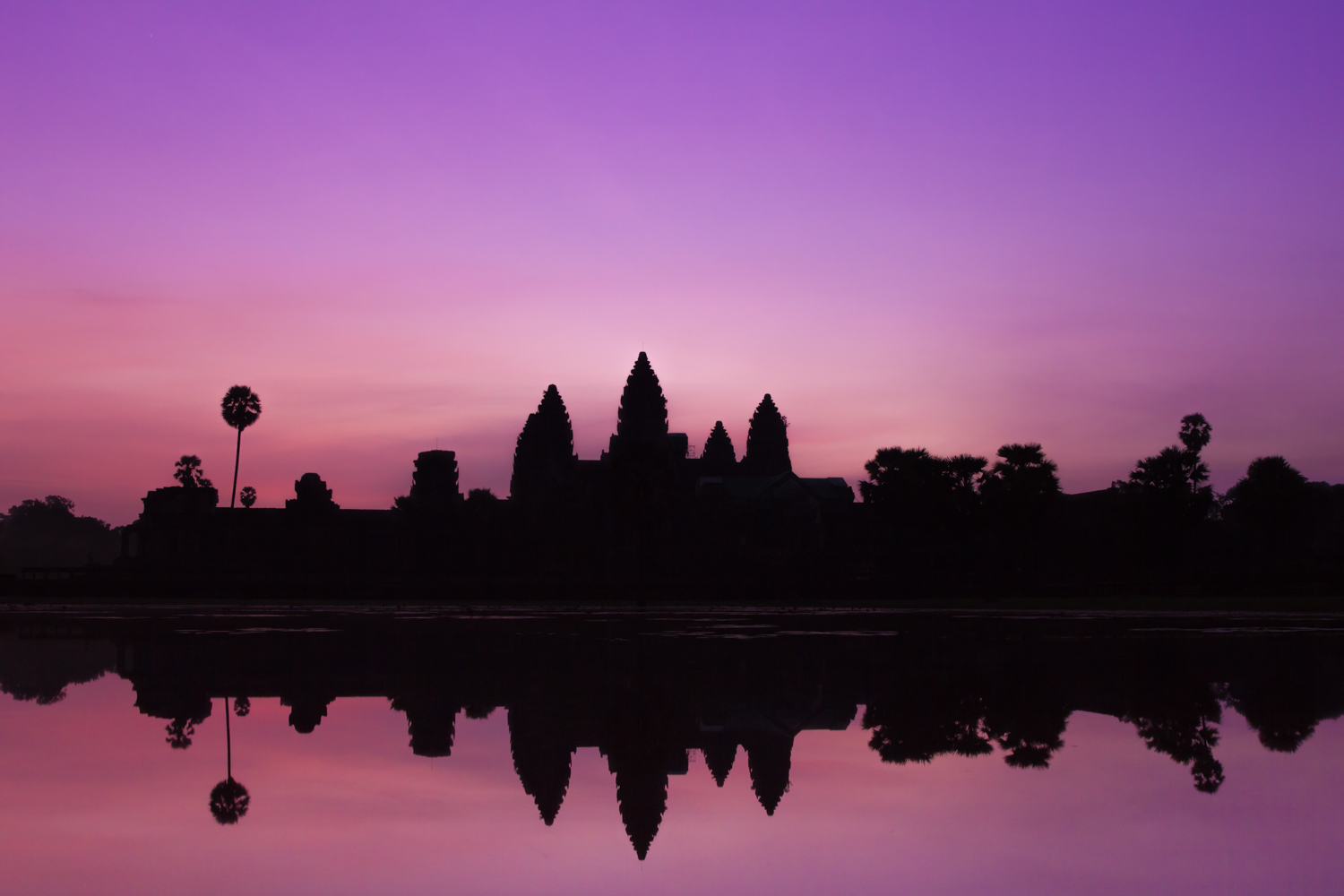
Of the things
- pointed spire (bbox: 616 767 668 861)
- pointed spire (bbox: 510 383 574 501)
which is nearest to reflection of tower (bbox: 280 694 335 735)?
pointed spire (bbox: 616 767 668 861)

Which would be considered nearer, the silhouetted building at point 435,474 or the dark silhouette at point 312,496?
the dark silhouette at point 312,496

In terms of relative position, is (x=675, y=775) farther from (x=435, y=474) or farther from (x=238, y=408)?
(x=435, y=474)

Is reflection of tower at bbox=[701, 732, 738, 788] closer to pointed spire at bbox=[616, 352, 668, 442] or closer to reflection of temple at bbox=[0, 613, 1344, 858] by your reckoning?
reflection of temple at bbox=[0, 613, 1344, 858]

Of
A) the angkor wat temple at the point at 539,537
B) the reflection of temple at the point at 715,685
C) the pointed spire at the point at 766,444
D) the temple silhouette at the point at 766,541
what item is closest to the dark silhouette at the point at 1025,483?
the temple silhouette at the point at 766,541

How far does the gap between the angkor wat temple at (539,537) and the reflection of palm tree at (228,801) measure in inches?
2173

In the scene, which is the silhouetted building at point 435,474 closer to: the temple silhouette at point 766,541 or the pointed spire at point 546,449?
the pointed spire at point 546,449

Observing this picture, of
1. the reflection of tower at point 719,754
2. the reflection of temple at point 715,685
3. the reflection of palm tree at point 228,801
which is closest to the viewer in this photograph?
the reflection of palm tree at point 228,801

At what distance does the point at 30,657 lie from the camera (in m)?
24.8

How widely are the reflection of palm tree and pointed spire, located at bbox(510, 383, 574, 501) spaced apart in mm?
156025

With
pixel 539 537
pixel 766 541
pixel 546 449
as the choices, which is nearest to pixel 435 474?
pixel 546 449

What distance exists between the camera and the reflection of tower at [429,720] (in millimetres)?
12562

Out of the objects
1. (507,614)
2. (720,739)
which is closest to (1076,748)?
(720,739)

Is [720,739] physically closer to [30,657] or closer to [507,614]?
[30,657]

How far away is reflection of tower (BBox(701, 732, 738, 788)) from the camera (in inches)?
Result: 440
